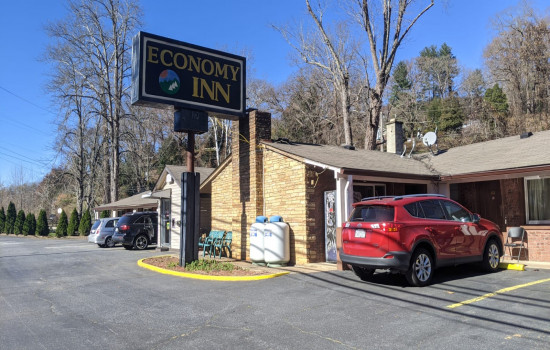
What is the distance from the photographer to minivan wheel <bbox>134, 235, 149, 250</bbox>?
19.9m

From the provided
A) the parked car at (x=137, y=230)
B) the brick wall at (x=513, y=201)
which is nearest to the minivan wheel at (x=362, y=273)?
the brick wall at (x=513, y=201)

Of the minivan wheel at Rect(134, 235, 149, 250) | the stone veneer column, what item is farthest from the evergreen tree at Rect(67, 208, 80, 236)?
the stone veneer column

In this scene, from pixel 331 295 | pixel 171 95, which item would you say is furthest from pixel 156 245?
pixel 331 295

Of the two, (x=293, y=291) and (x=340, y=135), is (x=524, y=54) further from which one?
(x=293, y=291)

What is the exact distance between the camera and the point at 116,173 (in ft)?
124

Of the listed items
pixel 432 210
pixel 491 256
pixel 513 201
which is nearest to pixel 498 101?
pixel 513 201

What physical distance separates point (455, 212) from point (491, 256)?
160 cm

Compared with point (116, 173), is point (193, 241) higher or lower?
lower

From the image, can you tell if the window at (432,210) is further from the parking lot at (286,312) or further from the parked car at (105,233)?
the parked car at (105,233)

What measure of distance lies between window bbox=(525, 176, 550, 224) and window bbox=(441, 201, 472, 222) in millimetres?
Answer: 4045

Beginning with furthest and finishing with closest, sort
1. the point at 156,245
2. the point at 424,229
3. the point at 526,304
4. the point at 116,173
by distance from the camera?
the point at 116,173, the point at 156,245, the point at 424,229, the point at 526,304

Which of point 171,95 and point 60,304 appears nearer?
point 60,304

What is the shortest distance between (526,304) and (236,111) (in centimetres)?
973

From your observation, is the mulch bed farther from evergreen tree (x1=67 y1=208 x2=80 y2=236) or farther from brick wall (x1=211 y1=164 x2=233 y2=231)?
evergreen tree (x1=67 y1=208 x2=80 y2=236)
